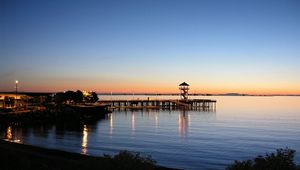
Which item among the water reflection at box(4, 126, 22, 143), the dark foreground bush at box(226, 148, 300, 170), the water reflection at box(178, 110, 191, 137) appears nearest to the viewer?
the dark foreground bush at box(226, 148, 300, 170)

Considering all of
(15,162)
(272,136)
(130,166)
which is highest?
(130,166)

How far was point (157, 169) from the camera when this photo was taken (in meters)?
22.1

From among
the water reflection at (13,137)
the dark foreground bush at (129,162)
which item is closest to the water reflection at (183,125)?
the water reflection at (13,137)

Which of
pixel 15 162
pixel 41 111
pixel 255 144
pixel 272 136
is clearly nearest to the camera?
pixel 15 162

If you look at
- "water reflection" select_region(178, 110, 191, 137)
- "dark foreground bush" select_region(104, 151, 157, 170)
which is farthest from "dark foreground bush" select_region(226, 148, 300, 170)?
"water reflection" select_region(178, 110, 191, 137)

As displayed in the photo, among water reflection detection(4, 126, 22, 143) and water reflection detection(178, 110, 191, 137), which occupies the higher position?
water reflection detection(4, 126, 22, 143)

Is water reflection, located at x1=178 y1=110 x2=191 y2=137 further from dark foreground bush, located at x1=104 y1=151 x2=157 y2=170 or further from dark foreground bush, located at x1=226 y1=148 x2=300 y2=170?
dark foreground bush, located at x1=226 y1=148 x2=300 y2=170

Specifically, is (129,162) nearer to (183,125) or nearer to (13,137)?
(13,137)

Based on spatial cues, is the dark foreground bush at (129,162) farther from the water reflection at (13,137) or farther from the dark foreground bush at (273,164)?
the water reflection at (13,137)

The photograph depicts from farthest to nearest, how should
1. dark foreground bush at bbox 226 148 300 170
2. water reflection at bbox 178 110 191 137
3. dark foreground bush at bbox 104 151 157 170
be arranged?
water reflection at bbox 178 110 191 137 < dark foreground bush at bbox 104 151 157 170 < dark foreground bush at bbox 226 148 300 170

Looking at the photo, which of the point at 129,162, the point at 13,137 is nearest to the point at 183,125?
the point at 13,137

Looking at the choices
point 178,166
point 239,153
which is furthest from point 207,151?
point 178,166

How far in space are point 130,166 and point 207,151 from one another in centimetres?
2659

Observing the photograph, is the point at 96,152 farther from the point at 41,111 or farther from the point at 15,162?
the point at 41,111
